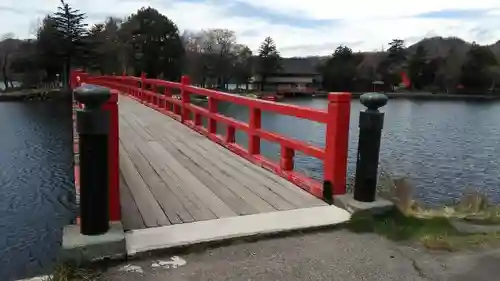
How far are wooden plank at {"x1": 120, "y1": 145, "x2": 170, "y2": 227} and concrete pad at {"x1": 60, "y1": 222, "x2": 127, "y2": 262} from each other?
543 millimetres

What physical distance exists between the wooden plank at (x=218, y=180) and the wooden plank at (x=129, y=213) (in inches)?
30.5

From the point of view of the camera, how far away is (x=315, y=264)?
2.82m

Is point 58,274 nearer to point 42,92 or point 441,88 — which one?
point 42,92

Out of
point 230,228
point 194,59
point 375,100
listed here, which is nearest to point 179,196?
point 230,228

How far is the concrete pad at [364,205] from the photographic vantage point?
11.7 ft

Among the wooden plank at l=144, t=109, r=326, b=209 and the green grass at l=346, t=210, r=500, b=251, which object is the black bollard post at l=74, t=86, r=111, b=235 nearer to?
the wooden plank at l=144, t=109, r=326, b=209

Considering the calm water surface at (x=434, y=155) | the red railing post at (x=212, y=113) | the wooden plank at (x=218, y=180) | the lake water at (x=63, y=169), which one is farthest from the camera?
the calm water surface at (x=434, y=155)

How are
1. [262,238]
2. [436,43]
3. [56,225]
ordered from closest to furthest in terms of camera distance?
[262,238] < [56,225] < [436,43]

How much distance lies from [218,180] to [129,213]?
1.32m

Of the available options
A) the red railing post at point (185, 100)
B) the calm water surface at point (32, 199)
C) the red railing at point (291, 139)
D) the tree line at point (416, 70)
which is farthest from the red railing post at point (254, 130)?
the tree line at point (416, 70)

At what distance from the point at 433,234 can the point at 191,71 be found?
6589cm

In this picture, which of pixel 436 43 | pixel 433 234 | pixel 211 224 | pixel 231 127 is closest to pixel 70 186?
pixel 231 127

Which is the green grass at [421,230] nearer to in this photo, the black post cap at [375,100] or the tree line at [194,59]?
the black post cap at [375,100]

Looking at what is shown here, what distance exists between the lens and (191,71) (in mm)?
67500
